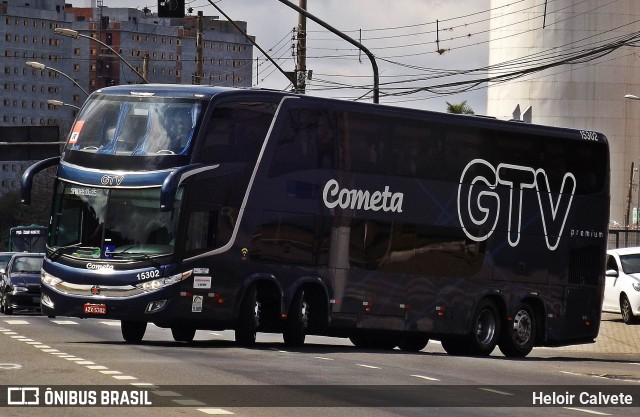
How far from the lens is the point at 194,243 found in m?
25.5

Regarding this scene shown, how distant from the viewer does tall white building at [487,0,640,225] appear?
3895 inches

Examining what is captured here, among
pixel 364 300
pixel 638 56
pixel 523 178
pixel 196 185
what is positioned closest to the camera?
pixel 196 185

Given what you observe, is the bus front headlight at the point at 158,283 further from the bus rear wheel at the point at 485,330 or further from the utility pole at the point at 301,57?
the utility pole at the point at 301,57

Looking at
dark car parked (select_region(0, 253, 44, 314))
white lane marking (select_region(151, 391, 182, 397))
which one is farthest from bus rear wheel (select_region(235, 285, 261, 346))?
dark car parked (select_region(0, 253, 44, 314))

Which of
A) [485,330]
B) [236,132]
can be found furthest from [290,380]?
[485,330]

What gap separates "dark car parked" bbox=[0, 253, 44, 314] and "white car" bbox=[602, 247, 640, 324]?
14.8 meters

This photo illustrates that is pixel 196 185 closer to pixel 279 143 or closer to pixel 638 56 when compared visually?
pixel 279 143

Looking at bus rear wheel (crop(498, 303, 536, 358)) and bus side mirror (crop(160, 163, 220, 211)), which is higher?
bus side mirror (crop(160, 163, 220, 211))

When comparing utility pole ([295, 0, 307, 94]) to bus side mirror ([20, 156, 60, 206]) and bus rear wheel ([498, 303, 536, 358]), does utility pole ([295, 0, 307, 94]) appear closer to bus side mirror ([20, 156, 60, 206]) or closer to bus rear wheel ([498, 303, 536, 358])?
bus rear wheel ([498, 303, 536, 358])

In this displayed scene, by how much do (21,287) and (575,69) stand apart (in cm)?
6337

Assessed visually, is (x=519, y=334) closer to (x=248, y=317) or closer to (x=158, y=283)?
(x=248, y=317)

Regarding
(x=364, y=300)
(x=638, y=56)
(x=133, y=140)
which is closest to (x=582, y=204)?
(x=364, y=300)

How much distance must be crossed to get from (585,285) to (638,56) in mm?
72616

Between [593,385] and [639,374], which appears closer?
[593,385]
